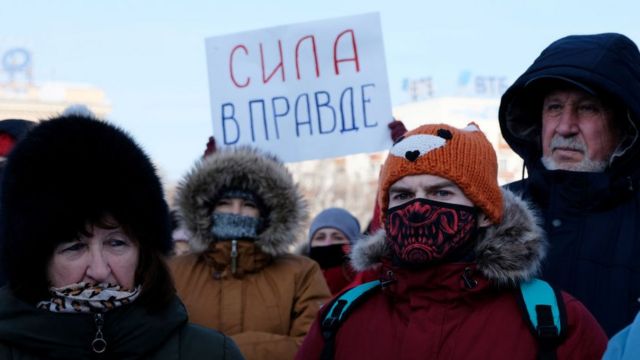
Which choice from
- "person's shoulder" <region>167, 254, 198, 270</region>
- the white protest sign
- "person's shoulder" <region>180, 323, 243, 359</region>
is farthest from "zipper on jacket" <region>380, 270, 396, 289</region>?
the white protest sign

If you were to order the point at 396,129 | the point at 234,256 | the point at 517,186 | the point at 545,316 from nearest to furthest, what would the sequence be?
1. the point at 545,316
2. the point at 517,186
3. the point at 234,256
4. the point at 396,129

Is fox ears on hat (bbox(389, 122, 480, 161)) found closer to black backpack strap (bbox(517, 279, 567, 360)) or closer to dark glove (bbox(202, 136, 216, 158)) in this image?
black backpack strap (bbox(517, 279, 567, 360))

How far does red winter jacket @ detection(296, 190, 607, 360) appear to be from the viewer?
347 centimetres

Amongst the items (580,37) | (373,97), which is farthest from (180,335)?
(373,97)

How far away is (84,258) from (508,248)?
1.37m

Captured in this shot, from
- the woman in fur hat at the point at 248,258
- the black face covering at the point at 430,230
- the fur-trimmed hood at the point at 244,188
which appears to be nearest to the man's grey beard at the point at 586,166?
the black face covering at the point at 430,230

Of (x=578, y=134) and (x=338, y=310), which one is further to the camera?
(x=578, y=134)

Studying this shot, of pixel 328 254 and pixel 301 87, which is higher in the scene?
pixel 301 87

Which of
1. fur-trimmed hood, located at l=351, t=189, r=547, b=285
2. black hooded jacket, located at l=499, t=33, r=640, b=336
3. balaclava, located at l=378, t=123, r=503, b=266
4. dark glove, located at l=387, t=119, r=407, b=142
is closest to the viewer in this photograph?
fur-trimmed hood, located at l=351, t=189, r=547, b=285

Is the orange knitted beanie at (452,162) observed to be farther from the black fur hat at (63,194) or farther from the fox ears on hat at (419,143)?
the black fur hat at (63,194)

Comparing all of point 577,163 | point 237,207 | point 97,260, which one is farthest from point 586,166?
point 97,260

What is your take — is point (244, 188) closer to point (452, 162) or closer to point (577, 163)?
point (577, 163)

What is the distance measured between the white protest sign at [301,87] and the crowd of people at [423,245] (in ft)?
3.78

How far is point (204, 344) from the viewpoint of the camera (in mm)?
3260
